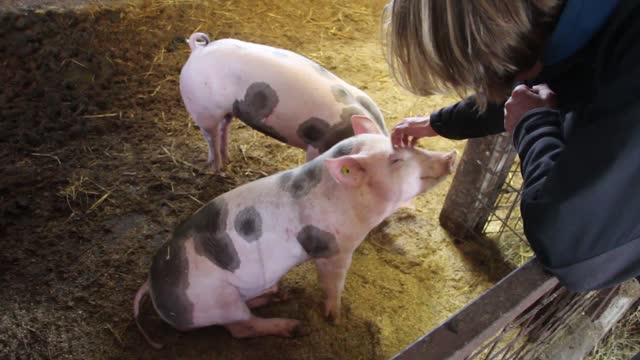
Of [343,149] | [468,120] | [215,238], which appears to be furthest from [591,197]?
[215,238]

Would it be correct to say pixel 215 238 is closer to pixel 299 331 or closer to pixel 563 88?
pixel 299 331

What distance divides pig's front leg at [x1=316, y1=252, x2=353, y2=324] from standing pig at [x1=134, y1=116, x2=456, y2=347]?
0.06 metres

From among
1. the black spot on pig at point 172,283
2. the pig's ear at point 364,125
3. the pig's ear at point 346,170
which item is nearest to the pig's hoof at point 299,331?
the black spot on pig at point 172,283

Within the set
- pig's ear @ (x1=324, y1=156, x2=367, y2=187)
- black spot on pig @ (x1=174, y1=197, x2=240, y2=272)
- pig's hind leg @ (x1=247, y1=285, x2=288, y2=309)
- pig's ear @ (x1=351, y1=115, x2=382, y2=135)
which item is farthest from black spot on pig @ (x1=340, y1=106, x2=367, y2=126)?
pig's hind leg @ (x1=247, y1=285, x2=288, y2=309)

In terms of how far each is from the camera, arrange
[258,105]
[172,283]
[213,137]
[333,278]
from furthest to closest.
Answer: [213,137] < [258,105] < [333,278] < [172,283]

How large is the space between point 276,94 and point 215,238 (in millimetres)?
712

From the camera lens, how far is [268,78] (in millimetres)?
2053

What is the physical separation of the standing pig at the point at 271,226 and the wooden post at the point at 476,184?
361 millimetres

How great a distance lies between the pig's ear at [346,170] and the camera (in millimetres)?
1459

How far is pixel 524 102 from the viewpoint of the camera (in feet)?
3.67

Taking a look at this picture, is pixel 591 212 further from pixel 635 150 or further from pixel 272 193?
pixel 272 193

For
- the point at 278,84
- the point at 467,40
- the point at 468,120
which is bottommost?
the point at 278,84

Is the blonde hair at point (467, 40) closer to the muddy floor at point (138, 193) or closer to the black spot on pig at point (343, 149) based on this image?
the black spot on pig at point (343, 149)

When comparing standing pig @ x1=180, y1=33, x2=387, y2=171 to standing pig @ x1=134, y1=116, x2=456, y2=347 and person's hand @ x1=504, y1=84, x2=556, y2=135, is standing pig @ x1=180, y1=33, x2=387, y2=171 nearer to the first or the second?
standing pig @ x1=134, y1=116, x2=456, y2=347
